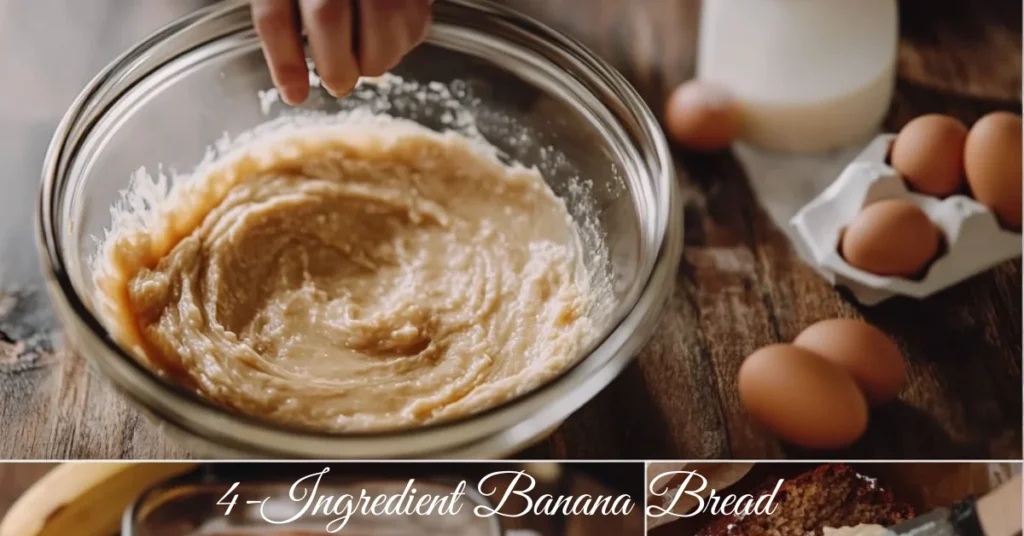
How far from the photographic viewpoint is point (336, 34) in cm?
72

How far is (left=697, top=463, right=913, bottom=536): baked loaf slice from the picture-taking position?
844 millimetres

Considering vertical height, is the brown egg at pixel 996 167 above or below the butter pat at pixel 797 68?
below

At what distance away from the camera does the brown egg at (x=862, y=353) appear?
2.77 feet

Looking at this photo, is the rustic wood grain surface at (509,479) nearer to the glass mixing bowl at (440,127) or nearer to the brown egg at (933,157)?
the glass mixing bowl at (440,127)

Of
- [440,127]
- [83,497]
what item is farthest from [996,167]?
[83,497]

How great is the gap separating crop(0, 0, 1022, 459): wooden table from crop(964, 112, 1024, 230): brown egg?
0.06 metres

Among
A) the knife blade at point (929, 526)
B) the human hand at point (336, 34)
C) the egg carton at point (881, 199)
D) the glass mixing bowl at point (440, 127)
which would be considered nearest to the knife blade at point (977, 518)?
the knife blade at point (929, 526)

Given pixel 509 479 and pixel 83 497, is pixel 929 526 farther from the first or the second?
pixel 83 497

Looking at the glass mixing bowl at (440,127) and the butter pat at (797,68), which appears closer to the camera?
the glass mixing bowl at (440,127)

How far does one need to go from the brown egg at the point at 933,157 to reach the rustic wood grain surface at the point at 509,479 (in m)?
0.35

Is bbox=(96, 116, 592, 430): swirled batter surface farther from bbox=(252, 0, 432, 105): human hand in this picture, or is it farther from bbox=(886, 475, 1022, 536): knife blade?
bbox=(886, 475, 1022, 536): knife blade

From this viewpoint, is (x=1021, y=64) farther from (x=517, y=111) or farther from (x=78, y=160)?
(x=78, y=160)

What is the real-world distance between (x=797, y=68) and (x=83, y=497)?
699 mm

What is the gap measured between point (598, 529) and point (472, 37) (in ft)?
1.37
